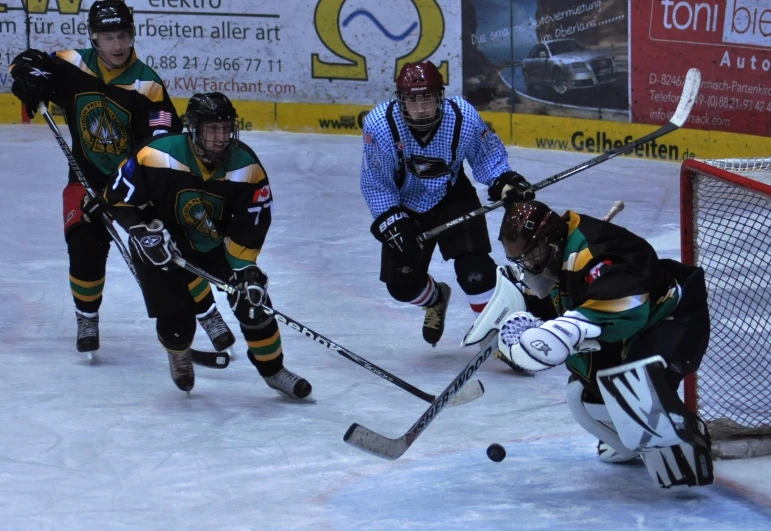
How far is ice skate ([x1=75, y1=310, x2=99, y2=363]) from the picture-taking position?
4043mm

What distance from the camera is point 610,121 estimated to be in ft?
24.0

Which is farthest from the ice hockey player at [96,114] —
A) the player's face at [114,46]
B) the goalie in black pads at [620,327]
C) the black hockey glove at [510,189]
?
the goalie in black pads at [620,327]

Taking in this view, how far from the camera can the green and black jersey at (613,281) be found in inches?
104

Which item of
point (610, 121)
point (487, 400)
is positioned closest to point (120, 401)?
point (487, 400)

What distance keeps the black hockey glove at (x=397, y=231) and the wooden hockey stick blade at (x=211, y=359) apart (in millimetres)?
665

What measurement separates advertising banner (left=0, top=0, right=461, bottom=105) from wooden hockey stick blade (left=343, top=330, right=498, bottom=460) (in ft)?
16.2

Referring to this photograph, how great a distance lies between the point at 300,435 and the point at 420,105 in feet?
3.91

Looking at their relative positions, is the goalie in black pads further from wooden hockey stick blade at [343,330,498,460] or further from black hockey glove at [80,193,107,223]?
black hockey glove at [80,193,107,223]

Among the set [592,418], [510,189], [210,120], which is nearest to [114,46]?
[210,120]

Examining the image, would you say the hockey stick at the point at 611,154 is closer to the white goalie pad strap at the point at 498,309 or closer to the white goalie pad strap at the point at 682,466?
the white goalie pad strap at the point at 498,309

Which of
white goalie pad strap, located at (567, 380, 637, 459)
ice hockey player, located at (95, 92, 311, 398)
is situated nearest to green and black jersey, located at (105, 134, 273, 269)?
ice hockey player, located at (95, 92, 311, 398)

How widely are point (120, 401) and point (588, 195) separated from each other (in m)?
3.47

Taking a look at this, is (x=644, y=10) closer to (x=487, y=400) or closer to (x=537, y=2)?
(x=537, y=2)

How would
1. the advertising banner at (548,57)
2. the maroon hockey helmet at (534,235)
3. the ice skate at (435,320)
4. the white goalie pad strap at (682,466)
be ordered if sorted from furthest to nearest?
the advertising banner at (548,57)
the ice skate at (435,320)
the white goalie pad strap at (682,466)
the maroon hockey helmet at (534,235)
